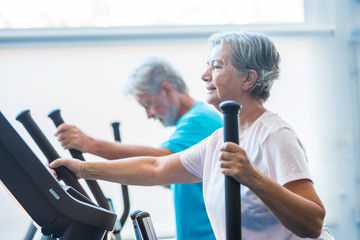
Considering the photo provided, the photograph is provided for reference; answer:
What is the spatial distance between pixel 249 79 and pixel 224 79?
73 millimetres

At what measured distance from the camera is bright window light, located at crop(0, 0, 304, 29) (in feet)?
10.0

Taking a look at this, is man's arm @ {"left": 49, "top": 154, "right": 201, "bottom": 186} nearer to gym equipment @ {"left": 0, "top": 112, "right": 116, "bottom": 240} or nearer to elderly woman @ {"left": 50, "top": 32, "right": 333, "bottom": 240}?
elderly woman @ {"left": 50, "top": 32, "right": 333, "bottom": 240}

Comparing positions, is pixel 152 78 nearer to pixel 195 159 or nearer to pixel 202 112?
pixel 202 112

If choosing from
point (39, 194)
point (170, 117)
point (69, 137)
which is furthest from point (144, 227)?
point (170, 117)

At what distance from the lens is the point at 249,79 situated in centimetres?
133

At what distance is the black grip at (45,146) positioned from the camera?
4.34 feet

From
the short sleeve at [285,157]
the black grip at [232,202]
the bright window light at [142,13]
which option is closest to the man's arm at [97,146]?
the short sleeve at [285,157]

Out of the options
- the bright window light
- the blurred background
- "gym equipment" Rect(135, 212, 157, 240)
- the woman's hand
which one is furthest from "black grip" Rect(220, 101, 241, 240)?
the bright window light

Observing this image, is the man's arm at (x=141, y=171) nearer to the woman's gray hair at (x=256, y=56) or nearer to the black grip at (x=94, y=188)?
the black grip at (x=94, y=188)

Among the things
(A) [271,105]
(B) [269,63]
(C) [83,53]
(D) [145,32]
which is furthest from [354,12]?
(B) [269,63]

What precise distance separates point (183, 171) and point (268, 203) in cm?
56

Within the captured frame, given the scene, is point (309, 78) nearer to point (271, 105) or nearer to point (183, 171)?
point (271, 105)

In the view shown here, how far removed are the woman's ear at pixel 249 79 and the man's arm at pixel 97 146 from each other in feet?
2.16

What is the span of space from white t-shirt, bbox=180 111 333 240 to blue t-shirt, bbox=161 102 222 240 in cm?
45
